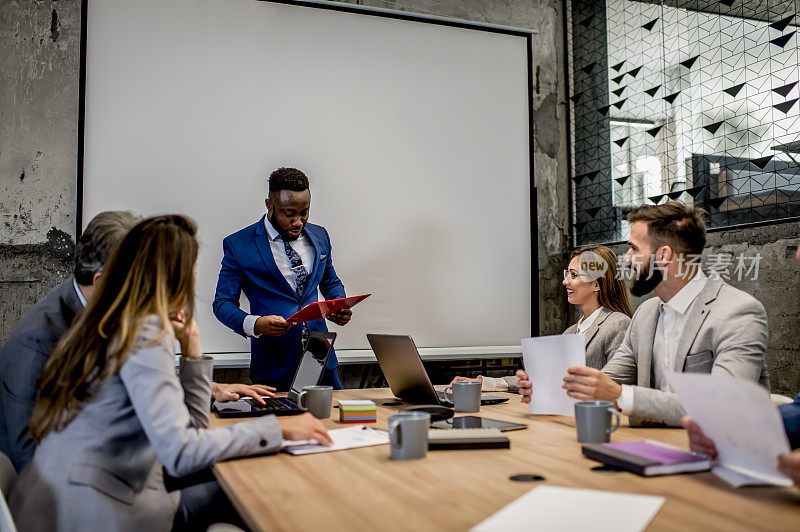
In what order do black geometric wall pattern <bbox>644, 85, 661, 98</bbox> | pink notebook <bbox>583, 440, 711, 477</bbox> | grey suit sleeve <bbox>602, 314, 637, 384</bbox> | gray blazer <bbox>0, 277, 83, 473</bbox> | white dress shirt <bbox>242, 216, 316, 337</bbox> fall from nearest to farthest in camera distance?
1. pink notebook <bbox>583, 440, 711, 477</bbox>
2. gray blazer <bbox>0, 277, 83, 473</bbox>
3. grey suit sleeve <bbox>602, 314, 637, 384</bbox>
4. white dress shirt <bbox>242, 216, 316, 337</bbox>
5. black geometric wall pattern <bbox>644, 85, 661, 98</bbox>

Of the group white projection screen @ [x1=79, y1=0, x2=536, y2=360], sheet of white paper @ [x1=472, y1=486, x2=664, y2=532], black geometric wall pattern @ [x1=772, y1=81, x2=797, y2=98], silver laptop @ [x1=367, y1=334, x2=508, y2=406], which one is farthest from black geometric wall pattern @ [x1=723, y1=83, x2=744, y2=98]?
sheet of white paper @ [x1=472, y1=486, x2=664, y2=532]

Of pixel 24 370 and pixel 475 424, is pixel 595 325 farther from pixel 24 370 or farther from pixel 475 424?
pixel 24 370

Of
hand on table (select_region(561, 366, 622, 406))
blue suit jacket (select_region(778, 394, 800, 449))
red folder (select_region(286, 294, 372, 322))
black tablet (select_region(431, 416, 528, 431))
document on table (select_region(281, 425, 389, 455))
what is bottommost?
document on table (select_region(281, 425, 389, 455))

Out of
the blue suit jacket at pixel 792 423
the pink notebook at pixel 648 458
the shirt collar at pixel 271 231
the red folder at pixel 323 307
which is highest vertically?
the shirt collar at pixel 271 231

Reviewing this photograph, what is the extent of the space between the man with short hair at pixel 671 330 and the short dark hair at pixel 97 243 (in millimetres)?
1263

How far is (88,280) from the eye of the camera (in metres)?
1.70

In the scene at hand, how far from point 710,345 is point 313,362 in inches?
55.0

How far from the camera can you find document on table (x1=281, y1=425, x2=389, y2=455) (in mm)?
1466

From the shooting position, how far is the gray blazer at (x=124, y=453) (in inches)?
49.0

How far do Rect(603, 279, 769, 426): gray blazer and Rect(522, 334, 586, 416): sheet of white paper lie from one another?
20cm

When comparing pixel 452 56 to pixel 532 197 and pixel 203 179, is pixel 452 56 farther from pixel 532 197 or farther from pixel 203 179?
pixel 203 179

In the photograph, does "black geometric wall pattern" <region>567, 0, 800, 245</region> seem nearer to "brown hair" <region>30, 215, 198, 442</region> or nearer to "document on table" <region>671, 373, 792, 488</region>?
"document on table" <region>671, 373, 792, 488</region>

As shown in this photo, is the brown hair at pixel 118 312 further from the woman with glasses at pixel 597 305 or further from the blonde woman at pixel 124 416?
the woman with glasses at pixel 597 305

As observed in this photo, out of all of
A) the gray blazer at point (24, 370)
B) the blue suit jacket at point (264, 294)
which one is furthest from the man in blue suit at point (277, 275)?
the gray blazer at point (24, 370)
